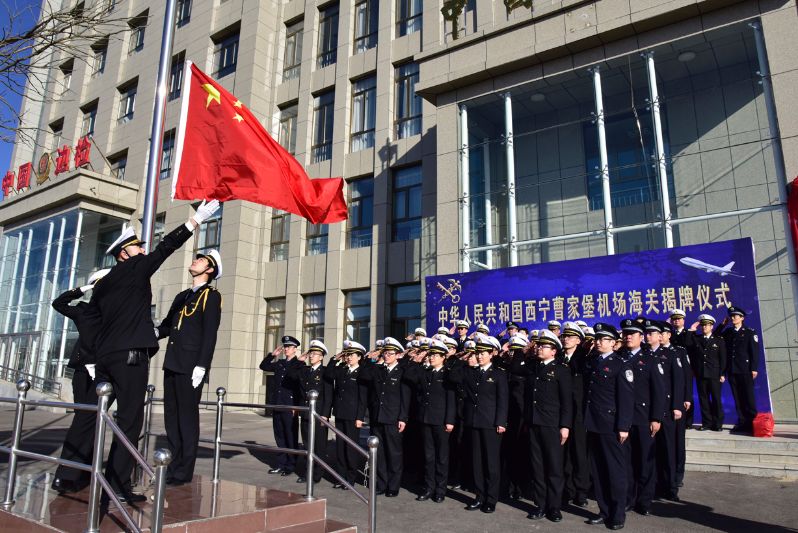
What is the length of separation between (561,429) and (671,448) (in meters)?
1.60

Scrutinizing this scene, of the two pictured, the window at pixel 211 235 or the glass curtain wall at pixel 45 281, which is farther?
the glass curtain wall at pixel 45 281

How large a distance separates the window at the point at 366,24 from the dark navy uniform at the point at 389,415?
45.9ft

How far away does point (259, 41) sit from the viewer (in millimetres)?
20438

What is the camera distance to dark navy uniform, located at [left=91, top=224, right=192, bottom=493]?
4105 mm

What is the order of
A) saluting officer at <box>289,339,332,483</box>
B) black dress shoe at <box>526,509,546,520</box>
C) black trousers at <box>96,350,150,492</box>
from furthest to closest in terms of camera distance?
1. saluting officer at <box>289,339,332,483</box>
2. black dress shoe at <box>526,509,546,520</box>
3. black trousers at <box>96,350,150,492</box>

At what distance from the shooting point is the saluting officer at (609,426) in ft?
18.2

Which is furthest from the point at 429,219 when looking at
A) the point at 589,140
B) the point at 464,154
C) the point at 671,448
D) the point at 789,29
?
the point at 671,448

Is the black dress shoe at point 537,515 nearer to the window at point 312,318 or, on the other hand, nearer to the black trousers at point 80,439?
the black trousers at point 80,439

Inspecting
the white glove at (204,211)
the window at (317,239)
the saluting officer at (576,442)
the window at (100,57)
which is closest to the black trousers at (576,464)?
the saluting officer at (576,442)

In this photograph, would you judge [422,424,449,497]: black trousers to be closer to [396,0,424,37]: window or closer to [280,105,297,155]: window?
[396,0,424,37]: window

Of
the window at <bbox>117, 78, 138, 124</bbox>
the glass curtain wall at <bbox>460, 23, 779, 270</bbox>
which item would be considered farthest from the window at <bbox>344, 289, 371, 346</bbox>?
the window at <bbox>117, 78, 138, 124</bbox>

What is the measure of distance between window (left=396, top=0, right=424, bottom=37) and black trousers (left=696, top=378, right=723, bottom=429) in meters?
12.9

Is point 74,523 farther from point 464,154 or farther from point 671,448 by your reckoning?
point 464,154

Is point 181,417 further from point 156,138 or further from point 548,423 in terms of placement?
point 548,423
